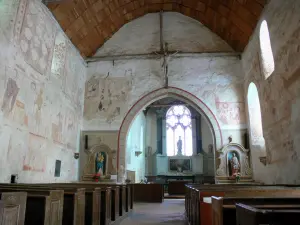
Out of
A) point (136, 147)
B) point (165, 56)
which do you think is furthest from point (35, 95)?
point (136, 147)

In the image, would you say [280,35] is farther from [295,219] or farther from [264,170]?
[295,219]

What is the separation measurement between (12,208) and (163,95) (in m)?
11.3

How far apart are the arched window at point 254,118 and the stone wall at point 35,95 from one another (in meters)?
7.98

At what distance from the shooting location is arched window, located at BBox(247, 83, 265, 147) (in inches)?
470

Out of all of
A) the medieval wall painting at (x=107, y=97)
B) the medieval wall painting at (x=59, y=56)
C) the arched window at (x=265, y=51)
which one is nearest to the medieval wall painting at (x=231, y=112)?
the arched window at (x=265, y=51)

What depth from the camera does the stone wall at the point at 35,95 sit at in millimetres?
7398

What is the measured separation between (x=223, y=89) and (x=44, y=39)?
8263 mm

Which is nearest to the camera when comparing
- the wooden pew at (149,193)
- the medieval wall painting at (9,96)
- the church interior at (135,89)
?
the medieval wall painting at (9,96)

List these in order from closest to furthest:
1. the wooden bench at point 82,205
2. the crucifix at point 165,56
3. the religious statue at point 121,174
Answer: the wooden bench at point 82,205 < the religious statue at point 121,174 < the crucifix at point 165,56

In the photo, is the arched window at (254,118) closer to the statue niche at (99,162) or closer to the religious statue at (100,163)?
the statue niche at (99,162)

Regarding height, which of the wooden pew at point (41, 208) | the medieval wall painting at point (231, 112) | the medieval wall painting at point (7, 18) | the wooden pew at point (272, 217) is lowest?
the wooden pew at point (41, 208)

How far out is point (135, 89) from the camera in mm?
13531

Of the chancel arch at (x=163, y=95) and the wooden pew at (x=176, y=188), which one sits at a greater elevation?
the chancel arch at (x=163, y=95)

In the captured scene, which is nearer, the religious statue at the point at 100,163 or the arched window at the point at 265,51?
the arched window at the point at 265,51
